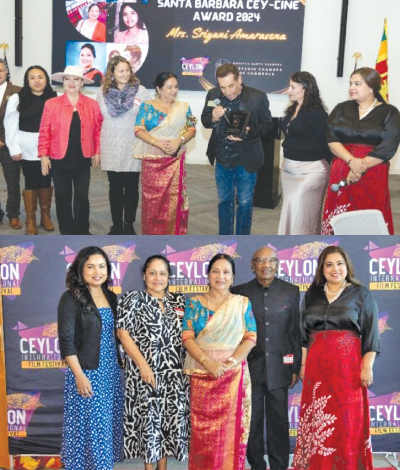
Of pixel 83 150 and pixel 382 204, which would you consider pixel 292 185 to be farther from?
pixel 83 150

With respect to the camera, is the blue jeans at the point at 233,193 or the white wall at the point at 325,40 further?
the white wall at the point at 325,40

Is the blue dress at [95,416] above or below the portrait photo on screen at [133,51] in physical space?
below

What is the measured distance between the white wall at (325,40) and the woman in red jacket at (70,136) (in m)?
5.20

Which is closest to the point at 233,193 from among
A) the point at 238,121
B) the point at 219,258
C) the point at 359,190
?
the point at 238,121

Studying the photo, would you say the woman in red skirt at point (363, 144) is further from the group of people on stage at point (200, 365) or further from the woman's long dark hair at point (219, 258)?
the woman's long dark hair at point (219, 258)

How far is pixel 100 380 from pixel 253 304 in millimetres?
818

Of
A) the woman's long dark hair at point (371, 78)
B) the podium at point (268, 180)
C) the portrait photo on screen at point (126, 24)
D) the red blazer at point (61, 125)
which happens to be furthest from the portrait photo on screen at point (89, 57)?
the woman's long dark hair at point (371, 78)

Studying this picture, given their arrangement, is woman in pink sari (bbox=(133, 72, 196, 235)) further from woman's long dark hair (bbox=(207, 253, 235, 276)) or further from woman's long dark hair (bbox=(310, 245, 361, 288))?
woman's long dark hair (bbox=(310, 245, 361, 288))

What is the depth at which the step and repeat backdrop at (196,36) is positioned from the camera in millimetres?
10156

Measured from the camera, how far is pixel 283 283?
354cm

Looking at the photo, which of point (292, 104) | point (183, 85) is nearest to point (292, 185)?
point (292, 104)

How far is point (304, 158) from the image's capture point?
4973 mm

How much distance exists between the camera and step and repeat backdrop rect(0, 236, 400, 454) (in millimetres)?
3641

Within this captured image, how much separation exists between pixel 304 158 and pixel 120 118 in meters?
1.45
